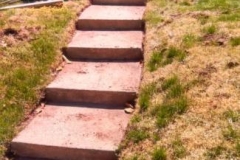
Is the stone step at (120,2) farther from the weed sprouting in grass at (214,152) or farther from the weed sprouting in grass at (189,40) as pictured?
the weed sprouting in grass at (214,152)

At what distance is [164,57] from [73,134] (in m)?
2.01

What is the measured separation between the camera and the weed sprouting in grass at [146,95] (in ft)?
17.7

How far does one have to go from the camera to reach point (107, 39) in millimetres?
7367

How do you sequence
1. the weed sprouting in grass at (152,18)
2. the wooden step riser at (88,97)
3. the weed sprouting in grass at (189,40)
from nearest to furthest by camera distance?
the wooden step riser at (88,97), the weed sprouting in grass at (189,40), the weed sprouting in grass at (152,18)

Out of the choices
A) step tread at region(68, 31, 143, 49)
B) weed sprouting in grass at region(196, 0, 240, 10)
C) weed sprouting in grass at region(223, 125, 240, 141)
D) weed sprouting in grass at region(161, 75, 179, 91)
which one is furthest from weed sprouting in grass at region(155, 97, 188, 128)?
weed sprouting in grass at region(196, 0, 240, 10)

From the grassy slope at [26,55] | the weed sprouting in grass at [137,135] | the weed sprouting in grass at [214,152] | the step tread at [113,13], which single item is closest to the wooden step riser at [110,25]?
the step tread at [113,13]

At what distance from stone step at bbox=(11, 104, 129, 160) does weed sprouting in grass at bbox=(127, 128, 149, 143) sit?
0.71 feet

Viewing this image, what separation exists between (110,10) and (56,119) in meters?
3.61

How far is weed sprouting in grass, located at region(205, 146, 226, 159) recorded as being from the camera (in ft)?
13.7

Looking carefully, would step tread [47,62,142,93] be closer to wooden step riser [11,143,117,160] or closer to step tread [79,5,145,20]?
wooden step riser [11,143,117,160]

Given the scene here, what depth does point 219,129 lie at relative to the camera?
14.7ft

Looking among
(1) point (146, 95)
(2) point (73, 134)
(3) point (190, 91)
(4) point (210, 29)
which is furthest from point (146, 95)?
(4) point (210, 29)

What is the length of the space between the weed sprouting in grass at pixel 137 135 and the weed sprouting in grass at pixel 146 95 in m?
0.47

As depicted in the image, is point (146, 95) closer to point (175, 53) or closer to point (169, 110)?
point (169, 110)
